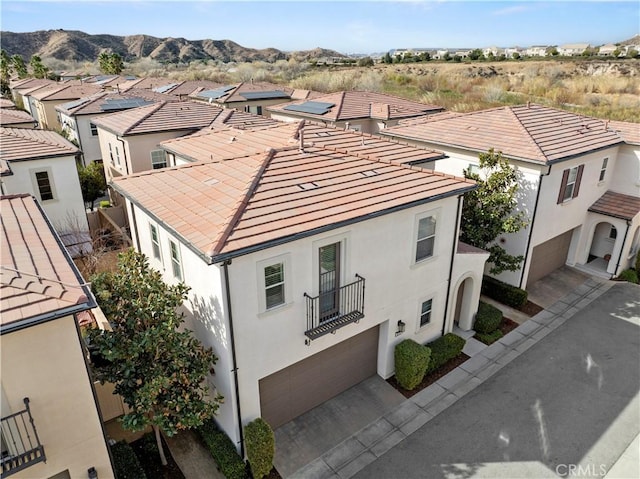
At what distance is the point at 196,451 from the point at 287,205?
6.81 metres

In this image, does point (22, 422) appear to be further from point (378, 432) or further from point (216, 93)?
point (216, 93)

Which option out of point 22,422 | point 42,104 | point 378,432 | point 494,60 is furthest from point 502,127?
point 494,60

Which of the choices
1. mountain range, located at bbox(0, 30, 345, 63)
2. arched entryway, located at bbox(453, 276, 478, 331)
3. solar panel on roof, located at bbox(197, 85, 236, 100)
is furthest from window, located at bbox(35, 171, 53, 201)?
mountain range, located at bbox(0, 30, 345, 63)

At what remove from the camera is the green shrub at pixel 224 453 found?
405 inches

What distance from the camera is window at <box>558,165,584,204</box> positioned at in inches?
709

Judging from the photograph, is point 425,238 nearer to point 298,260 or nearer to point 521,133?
point 298,260

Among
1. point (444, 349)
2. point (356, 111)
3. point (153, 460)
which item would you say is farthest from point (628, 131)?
point (153, 460)

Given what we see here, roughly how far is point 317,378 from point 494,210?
938 cm

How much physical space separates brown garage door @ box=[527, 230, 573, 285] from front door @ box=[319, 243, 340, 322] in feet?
39.0

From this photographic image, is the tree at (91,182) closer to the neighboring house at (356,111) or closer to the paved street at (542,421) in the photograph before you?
the neighboring house at (356,111)

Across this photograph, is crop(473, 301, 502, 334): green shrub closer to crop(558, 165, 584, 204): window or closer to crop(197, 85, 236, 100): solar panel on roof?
crop(558, 165, 584, 204): window

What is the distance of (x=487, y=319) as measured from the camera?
52.3ft

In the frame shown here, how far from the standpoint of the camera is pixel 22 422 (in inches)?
284

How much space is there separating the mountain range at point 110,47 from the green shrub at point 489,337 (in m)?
153
